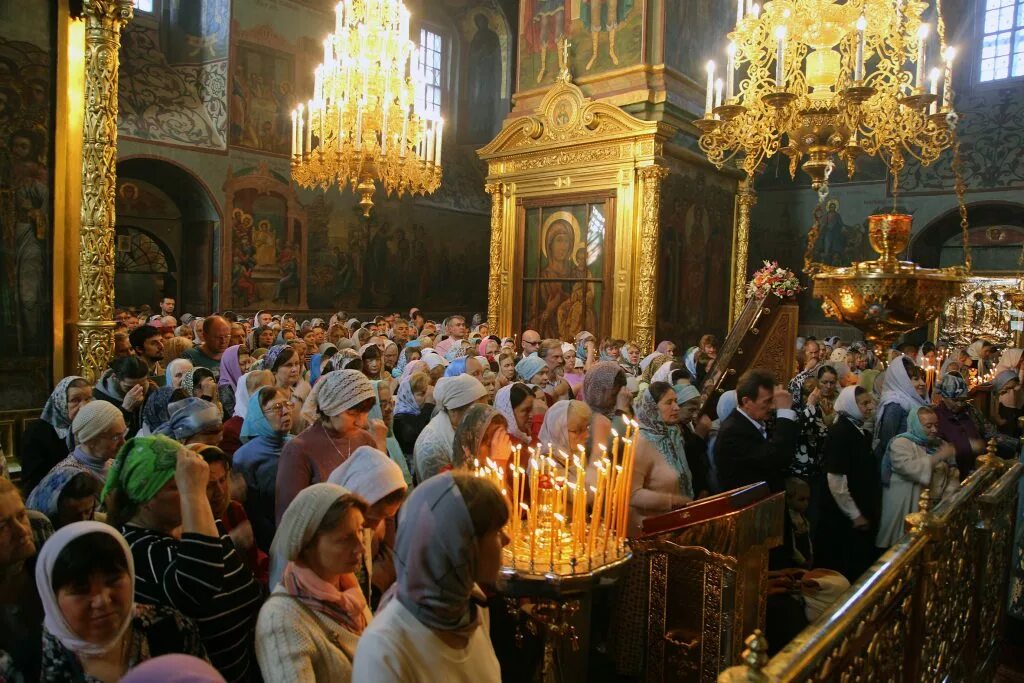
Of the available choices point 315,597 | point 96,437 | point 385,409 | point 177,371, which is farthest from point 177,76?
point 315,597

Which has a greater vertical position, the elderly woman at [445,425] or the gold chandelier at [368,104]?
the gold chandelier at [368,104]

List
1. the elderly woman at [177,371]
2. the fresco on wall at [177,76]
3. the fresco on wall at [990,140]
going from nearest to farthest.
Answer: the elderly woman at [177,371], the fresco on wall at [177,76], the fresco on wall at [990,140]

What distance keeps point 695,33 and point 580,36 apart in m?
2.16

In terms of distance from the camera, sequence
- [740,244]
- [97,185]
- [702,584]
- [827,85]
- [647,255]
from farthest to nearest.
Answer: [740,244], [647,255], [827,85], [97,185], [702,584]

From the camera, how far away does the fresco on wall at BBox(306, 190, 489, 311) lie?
16.4m

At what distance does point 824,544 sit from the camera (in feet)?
15.9

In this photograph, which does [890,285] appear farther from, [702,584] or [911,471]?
[911,471]

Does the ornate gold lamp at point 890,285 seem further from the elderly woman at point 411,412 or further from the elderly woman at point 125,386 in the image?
the elderly woman at point 125,386

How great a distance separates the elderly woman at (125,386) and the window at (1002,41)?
17.5 m

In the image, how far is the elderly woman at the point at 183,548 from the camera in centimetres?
206

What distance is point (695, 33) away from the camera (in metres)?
13.4

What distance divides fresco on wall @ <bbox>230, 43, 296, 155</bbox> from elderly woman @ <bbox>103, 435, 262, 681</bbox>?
1382 cm

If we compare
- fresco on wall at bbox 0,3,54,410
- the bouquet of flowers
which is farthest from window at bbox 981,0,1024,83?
fresco on wall at bbox 0,3,54,410

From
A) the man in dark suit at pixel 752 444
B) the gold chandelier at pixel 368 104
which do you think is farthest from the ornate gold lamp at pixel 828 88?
the gold chandelier at pixel 368 104
